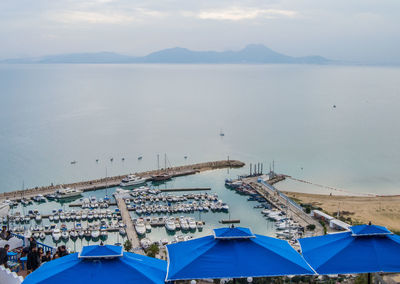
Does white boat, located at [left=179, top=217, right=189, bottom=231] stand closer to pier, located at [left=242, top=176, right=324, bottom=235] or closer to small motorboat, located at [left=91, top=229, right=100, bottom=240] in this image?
small motorboat, located at [left=91, top=229, right=100, bottom=240]

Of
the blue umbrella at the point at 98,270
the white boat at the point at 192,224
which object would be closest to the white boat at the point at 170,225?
the white boat at the point at 192,224

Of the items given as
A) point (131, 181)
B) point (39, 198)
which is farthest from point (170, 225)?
point (39, 198)

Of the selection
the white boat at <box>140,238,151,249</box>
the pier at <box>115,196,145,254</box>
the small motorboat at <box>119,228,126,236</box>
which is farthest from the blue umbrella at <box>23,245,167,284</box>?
the small motorboat at <box>119,228,126,236</box>

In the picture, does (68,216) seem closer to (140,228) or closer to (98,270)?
(140,228)

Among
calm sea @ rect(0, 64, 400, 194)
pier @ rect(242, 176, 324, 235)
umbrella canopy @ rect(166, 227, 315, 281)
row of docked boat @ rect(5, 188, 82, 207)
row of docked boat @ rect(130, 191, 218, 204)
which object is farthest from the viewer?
calm sea @ rect(0, 64, 400, 194)

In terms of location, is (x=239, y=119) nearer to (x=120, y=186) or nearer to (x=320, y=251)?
(x=120, y=186)

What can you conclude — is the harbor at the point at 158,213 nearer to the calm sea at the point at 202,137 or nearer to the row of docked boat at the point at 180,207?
the row of docked boat at the point at 180,207

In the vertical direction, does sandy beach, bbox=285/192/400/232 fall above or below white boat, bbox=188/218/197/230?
above
